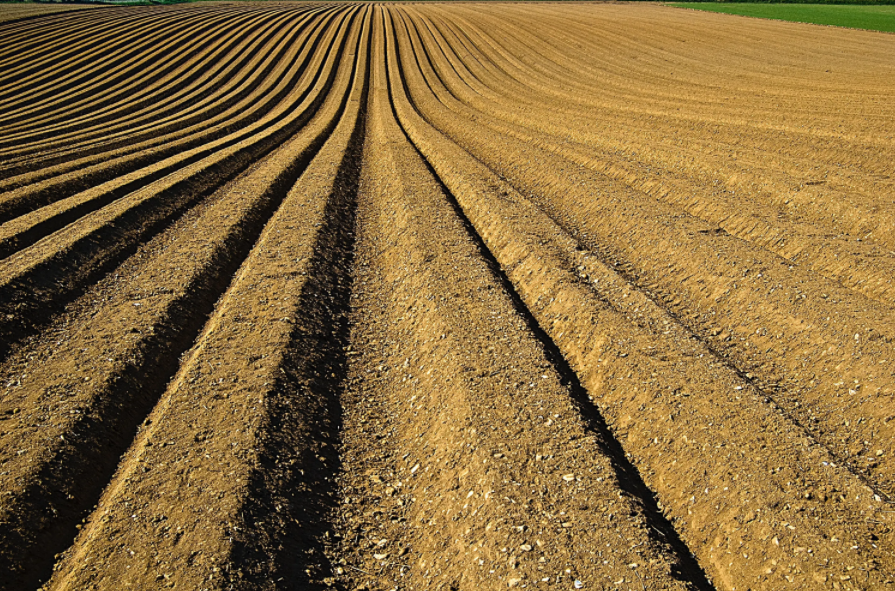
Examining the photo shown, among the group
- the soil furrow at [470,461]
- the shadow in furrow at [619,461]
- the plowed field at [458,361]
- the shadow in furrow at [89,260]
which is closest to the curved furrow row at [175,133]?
the plowed field at [458,361]

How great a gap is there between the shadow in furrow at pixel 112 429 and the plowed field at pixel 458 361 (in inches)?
1.2

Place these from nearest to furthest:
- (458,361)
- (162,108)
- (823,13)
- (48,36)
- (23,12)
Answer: (458,361), (162,108), (48,36), (23,12), (823,13)

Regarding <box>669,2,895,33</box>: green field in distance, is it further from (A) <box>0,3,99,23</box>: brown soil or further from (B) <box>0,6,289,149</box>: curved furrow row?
(A) <box>0,3,99,23</box>: brown soil

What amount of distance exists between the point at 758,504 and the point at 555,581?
6.36 ft

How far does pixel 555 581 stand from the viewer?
13.4 ft

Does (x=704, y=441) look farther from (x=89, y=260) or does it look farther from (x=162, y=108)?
(x=162, y=108)

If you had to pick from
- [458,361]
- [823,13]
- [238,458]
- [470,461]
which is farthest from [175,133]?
[823,13]

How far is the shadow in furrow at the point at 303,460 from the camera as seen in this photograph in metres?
4.33

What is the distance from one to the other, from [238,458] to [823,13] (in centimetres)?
6457

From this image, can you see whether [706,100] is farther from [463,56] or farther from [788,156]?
[463,56]

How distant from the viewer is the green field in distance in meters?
44.5

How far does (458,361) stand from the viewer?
6.60 metres

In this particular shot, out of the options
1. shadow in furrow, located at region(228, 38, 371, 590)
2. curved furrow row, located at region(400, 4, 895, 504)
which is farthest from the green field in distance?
shadow in furrow, located at region(228, 38, 371, 590)

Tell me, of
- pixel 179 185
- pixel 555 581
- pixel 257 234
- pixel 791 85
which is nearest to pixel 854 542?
pixel 555 581
